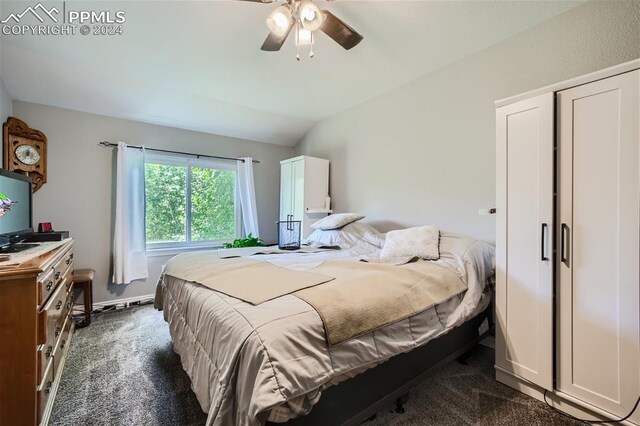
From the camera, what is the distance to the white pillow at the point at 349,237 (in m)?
2.82

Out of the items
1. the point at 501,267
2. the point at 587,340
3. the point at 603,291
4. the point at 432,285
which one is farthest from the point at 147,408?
the point at 603,291

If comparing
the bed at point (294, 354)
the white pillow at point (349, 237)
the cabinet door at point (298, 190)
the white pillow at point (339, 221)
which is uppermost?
the cabinet door at point (298, 190)

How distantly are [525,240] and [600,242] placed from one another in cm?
33

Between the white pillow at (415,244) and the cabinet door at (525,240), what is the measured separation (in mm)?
457

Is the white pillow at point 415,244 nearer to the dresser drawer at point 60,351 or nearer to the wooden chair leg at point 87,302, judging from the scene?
the dresser drawer at point 60,351

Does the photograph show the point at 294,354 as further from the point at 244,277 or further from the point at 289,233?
the point at 289,233

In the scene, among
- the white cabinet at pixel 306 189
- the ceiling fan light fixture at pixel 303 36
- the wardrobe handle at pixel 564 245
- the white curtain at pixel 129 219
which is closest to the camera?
the wardrobe handle at pixel 564 245

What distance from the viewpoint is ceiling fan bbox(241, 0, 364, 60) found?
165cm

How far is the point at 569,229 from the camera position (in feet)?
5.10

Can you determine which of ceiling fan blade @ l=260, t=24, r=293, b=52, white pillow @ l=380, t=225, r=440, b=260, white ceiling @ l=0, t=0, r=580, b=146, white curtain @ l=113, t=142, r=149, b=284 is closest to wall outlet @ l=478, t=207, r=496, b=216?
white pillow @ l=380, t=225, r=440, b=260

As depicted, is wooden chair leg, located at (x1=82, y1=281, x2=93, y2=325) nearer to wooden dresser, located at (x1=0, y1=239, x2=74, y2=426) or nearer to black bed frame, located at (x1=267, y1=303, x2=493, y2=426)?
wooden dresser, located at (x1=0, y1=239, x2=74, y2=426)

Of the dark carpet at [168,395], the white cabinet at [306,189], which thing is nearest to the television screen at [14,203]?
the dark carpet at [168,395]

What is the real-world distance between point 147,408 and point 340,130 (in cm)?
354

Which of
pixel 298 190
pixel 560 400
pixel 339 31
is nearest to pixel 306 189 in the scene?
pixel 298 190
